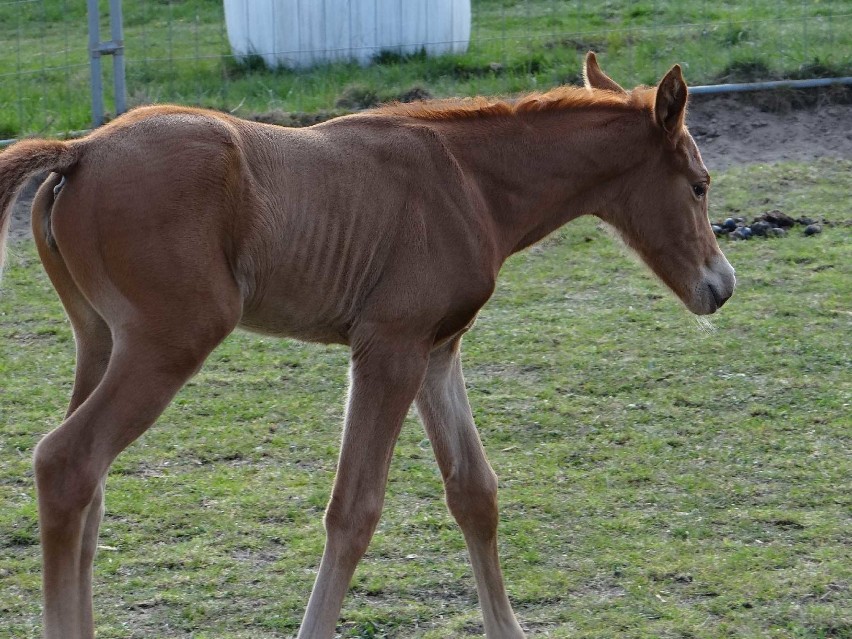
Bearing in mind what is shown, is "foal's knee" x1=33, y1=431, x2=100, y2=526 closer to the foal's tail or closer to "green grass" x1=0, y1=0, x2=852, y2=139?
the foal's tail

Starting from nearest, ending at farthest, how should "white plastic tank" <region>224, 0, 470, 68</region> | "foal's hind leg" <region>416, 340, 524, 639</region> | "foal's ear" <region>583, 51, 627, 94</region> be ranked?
"foal's hind leg" <region>416, 340, 524, 639</region>, "foal's ear" <region>583, 51, 627, 94</region>, "white plastic tank" <region>224, 0, 470, 68</region>

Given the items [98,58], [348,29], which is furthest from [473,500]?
[348,29]

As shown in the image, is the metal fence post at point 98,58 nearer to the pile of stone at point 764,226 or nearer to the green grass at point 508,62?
the green grass at point 508,62

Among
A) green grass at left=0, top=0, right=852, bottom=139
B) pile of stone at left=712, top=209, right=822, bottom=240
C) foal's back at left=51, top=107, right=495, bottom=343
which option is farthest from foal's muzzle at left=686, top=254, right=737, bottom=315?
green grass at left=0, top=0, right=852, bottom=139

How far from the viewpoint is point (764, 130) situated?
9148mm

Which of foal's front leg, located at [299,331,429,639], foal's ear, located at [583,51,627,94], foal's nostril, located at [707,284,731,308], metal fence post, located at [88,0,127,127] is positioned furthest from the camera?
metal fence post, located at [88,0,127,127]

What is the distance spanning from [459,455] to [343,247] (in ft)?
2.93

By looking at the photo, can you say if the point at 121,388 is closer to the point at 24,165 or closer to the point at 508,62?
the point at 24,165

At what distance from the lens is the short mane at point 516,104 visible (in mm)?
4242

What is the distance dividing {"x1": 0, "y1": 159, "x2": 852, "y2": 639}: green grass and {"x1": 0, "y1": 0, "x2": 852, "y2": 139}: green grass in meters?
2.46

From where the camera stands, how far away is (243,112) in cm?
903

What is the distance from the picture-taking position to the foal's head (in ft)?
14.3

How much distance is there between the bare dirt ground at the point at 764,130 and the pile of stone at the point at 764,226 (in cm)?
84

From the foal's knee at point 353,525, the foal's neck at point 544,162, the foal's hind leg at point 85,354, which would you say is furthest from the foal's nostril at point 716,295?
the foal's hind leg at point 85,354
